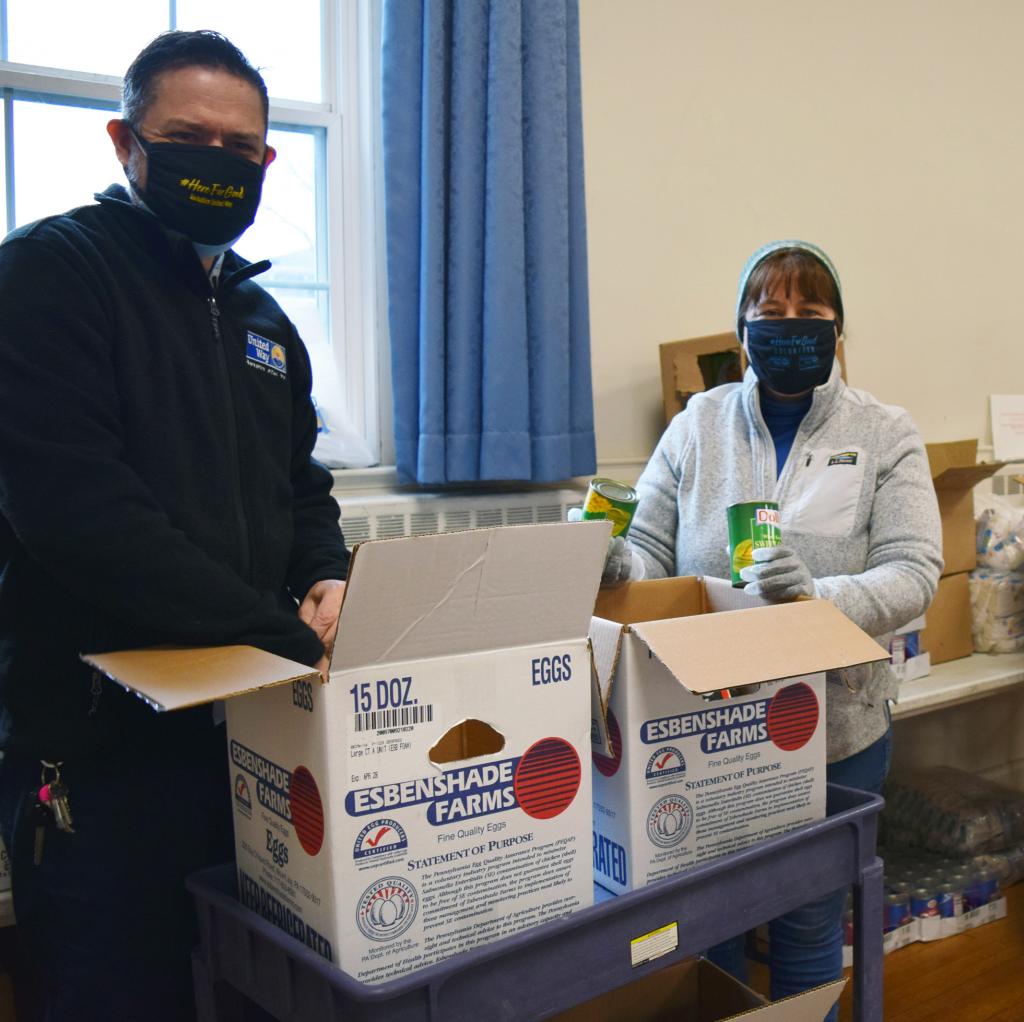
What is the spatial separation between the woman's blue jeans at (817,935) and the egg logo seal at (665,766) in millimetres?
566

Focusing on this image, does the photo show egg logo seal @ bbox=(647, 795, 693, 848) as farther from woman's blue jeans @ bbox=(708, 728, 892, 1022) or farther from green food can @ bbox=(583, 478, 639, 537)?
woman's blue jeans @ bbox=(708, 728, 892, 1022)

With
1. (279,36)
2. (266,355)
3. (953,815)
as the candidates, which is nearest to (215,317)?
(266,355)

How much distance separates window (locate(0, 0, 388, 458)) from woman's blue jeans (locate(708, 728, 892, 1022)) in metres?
1.35

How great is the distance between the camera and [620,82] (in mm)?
2621

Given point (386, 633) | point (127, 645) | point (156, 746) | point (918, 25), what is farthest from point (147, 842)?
point (918, 25)

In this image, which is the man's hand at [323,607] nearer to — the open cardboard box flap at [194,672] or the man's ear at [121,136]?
the open cardboard box flap at [194,672]

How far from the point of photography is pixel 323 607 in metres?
1.21

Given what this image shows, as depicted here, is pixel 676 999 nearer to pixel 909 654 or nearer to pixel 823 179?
pixel 909 654

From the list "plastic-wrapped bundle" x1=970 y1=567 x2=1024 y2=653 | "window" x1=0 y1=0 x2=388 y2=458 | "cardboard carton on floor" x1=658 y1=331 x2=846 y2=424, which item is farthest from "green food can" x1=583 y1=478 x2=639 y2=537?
"plastic-wrapped bundle" x1=970 y1=567 x2=1024 y2=653

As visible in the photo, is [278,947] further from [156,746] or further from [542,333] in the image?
[542,333]

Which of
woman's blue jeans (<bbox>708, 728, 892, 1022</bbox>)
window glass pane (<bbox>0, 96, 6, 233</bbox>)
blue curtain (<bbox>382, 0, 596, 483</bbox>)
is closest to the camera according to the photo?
woman's blue jeans (<bbox>708, 728, 892, 1022</bbox>)

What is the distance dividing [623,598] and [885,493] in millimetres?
500

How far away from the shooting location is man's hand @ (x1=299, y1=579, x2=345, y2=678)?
1.20 metres

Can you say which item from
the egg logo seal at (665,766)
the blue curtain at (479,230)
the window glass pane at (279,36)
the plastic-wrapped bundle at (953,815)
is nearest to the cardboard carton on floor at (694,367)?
the blue curtain at (479,230)
